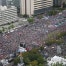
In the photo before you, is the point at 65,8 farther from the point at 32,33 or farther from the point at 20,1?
the point at 32,33

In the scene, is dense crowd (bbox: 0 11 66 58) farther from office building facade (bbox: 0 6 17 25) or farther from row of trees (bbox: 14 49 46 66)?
office building facade (bbox: 0 6 17 25)

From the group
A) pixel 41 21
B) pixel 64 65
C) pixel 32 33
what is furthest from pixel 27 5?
pixel 64 65

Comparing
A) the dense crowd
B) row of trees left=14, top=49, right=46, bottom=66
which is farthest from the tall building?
row of trees left=14, top=49, right=46, bottom=66

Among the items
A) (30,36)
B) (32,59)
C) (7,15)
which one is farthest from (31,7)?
(32,59)

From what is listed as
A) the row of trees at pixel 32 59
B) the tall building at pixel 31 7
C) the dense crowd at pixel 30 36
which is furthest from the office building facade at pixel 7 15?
the row of trees at pixel 32 59

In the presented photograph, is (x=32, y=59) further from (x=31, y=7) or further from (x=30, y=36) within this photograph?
(x=31, y=7)

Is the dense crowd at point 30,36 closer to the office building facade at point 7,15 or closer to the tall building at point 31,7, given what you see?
the office building facade at point 7,15
